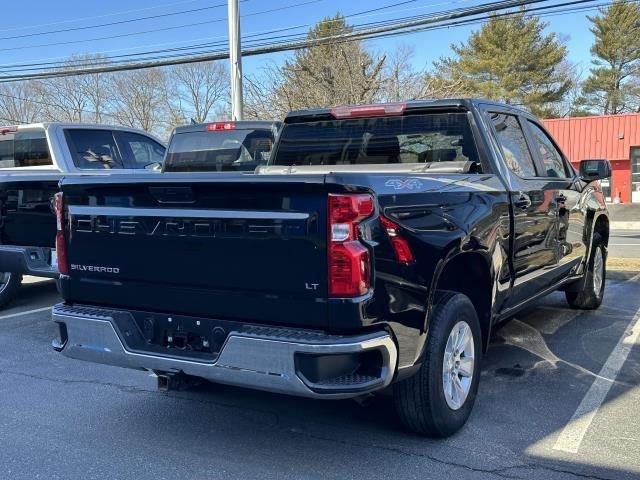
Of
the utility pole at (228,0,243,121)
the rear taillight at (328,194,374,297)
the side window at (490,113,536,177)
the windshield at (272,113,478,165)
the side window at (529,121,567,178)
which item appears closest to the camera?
the rear taillight at (328,194,374,297)

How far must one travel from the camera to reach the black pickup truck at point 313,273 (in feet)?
9.93

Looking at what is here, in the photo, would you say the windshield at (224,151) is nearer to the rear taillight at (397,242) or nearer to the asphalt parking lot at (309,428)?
the asphalt parking lot at (309,428)

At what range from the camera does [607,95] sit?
174 feet

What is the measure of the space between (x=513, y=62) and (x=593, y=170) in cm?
4384

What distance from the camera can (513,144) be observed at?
4.98 meters

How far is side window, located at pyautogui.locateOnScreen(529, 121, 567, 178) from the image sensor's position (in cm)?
551

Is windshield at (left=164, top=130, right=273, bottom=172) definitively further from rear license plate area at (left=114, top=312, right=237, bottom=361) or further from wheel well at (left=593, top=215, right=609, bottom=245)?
rear license plate area at (left=114, top=312, right=237, bottom=361)

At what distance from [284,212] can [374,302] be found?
60cm

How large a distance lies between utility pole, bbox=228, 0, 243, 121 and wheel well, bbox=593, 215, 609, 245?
917 centimetres

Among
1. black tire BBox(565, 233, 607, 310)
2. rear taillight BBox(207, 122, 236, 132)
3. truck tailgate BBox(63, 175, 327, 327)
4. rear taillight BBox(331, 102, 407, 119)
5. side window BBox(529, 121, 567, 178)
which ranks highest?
rear taillight BBox(207, 122, 236, 132)

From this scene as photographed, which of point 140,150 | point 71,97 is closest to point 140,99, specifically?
point 71,97

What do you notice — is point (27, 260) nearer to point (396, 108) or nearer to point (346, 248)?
point (396, 108)

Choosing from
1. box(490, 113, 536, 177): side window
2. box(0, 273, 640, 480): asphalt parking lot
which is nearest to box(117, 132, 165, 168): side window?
box(0, 273, 640, 480): asphalt parking lot

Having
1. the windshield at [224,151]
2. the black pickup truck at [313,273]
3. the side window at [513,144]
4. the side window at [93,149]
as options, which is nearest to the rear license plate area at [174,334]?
the black pickup truck at [313,273]
